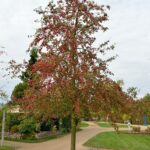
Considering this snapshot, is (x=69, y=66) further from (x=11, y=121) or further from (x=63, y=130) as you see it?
(x=63, y=130)

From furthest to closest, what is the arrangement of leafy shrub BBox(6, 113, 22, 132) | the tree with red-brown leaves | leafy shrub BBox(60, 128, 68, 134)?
leafy shrub BBox(60, 128, 68, 134) < leafy shrub BBox(6, 113, 22, 132) < the tree with red-brown leaves

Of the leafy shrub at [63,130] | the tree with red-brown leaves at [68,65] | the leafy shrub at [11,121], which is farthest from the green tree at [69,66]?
the leafy shrub at [63,130]

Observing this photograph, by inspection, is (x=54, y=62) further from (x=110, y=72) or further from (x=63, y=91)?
(x=110, y=72)

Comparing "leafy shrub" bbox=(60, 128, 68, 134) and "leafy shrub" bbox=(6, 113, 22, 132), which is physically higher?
"leafy shrub" bbox=(6, 113, 22, 132)

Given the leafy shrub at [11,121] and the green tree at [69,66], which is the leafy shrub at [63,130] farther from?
the green tree at [69,66]

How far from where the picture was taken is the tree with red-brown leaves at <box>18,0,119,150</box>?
10828 mm

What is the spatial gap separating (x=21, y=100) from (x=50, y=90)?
1.20 metres

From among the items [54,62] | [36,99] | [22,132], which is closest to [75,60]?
[54,62]

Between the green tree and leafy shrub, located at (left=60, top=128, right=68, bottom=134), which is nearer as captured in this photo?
the green tree

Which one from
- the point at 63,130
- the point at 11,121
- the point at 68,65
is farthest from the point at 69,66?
the point at 63,130

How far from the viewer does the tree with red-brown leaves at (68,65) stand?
35.5ft

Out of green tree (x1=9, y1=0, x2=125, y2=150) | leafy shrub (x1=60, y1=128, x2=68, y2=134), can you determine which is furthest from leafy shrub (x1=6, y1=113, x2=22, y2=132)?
green tree (x1=9, y1=0, x2=125, y2=150)

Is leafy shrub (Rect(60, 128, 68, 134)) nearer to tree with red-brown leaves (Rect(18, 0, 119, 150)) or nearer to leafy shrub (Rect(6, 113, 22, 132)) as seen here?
leafy shrub (Rect(6, 113, 22, 132))

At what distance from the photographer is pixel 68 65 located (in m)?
11.0
